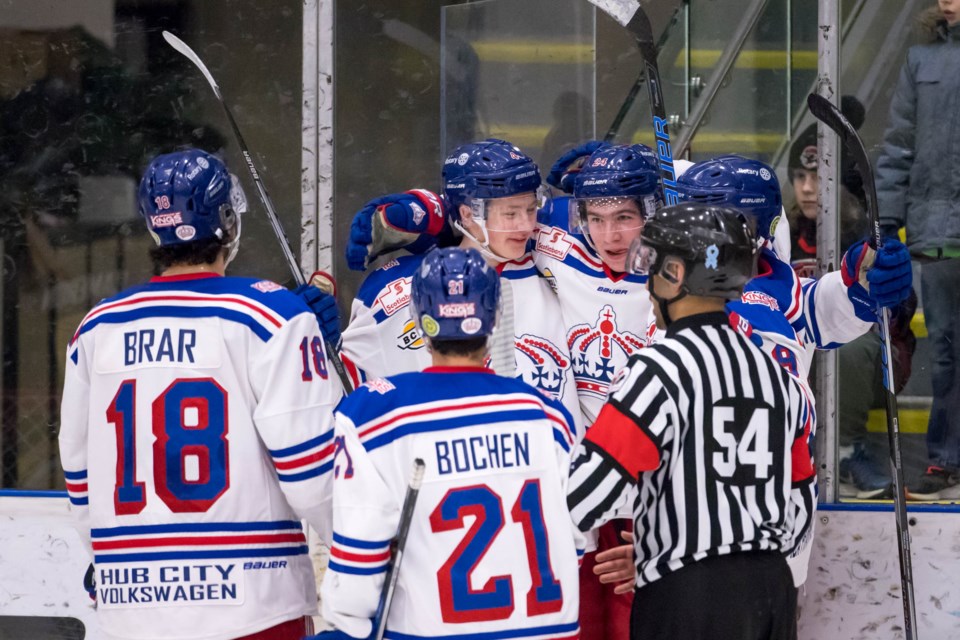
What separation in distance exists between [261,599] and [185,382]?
43 centimetres

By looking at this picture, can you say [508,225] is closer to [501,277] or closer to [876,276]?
[501,277]

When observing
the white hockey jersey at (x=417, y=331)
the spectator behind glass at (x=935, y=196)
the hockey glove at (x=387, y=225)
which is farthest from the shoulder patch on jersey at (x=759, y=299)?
the spectator behind glass at (x=935, y=196)

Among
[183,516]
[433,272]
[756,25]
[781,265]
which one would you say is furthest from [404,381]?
[756,25]

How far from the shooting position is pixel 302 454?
2426 mm

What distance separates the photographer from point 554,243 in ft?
10.0

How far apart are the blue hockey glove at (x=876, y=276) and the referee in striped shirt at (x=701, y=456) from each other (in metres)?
0.86

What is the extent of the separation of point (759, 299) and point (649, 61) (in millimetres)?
701

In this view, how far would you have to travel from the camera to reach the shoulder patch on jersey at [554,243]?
120 inches

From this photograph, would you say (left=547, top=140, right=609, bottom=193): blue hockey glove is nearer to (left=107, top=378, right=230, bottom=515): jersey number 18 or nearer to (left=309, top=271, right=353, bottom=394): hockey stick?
(left=309, top=271, right=353, bottom=394): hockey stick

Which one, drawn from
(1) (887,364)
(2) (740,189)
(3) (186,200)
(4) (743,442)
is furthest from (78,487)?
(1) (887,364)

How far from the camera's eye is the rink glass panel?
3.92 meters

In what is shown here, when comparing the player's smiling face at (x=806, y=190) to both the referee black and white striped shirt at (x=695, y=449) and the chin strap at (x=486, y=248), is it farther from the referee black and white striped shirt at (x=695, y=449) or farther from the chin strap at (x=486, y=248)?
the referee black and white striped shirt at (x=695, y=449)

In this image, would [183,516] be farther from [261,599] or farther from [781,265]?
[781,265]

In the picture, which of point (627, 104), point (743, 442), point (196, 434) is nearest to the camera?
point (743, 442)
